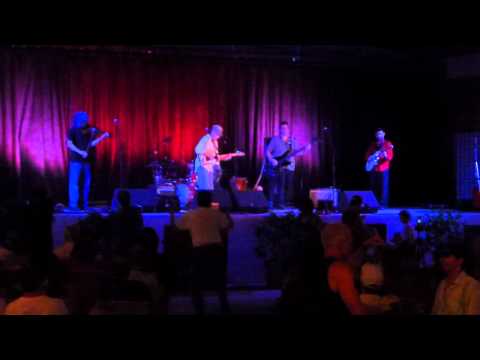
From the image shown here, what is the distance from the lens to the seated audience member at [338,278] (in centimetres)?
449

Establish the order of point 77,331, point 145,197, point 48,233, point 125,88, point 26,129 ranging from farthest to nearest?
point 125,88
point 26,129
point 145,197
point 48,233
point 77,331

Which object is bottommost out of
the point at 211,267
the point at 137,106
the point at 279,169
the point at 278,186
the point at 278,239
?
the point at 211,267

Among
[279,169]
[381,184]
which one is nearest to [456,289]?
[279,169]

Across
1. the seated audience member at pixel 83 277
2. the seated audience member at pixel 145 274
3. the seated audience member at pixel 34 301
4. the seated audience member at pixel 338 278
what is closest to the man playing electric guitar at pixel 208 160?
the seated audience member at pixel 145 274

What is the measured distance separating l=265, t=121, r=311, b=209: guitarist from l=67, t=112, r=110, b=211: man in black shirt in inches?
132

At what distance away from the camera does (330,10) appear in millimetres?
4629

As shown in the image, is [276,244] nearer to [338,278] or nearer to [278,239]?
[278,239]

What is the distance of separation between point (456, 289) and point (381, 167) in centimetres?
978

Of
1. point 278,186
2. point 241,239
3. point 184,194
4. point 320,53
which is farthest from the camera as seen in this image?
point 320,53

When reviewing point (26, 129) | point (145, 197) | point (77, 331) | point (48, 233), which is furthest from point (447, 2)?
point (26, 129)

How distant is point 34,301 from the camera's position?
13.9 ft

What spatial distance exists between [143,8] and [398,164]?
13.2 m

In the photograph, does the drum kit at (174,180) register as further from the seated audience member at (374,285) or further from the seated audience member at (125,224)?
the seated audience member at (374,285)

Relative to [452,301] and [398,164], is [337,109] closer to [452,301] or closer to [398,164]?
[398,164]
